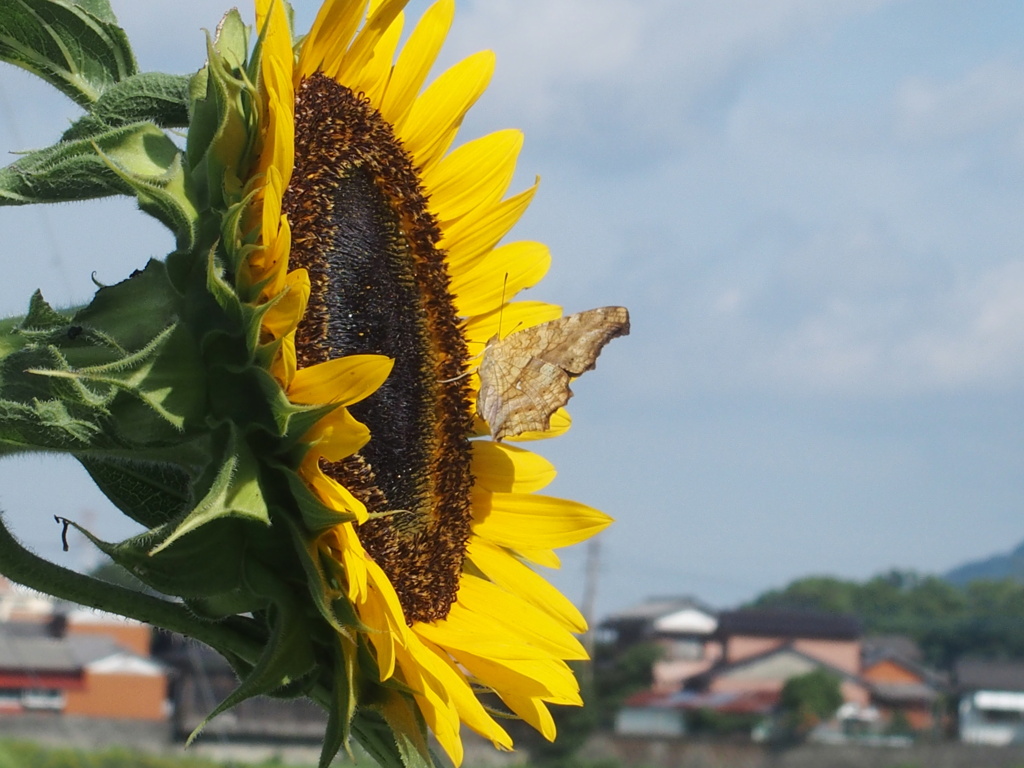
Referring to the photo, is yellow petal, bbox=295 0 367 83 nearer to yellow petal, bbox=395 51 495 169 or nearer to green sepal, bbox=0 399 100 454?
yellow petal, bbox=395 51 495 169

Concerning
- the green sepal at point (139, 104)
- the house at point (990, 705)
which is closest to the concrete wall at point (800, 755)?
the house at point (990, 705)

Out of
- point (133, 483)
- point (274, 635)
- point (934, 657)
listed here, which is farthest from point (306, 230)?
point (934, 657)

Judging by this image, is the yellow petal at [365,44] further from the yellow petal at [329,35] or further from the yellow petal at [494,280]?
the yellow petal at [494,280]

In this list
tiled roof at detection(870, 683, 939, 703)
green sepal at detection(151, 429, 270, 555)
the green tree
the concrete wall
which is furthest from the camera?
tiled roof at detection(870, 683, 939, 703)

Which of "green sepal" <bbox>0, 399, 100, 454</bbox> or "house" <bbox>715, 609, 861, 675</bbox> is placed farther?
"house" <bbox>715, 609, 861, 675</bbox>

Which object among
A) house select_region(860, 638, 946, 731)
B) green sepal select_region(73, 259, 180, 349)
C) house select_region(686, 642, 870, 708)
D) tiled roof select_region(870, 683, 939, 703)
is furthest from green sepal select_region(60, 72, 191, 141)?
tiled roof select_region(870, 683, 939, 703)

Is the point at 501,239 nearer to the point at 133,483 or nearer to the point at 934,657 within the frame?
the point at 133,483

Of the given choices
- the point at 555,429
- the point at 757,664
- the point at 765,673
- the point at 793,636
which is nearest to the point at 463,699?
the point at 555,429
